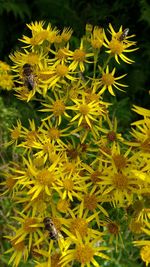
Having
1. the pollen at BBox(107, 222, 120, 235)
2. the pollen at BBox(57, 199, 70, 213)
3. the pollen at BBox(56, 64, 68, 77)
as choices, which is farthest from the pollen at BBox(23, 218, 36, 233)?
the pollen at BBox(56, 64, 68, 77)

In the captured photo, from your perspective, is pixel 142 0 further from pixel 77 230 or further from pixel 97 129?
pixel 77 230

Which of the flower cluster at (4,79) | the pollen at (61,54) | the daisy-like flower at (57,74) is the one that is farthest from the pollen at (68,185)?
the flower cluster at (4,79)

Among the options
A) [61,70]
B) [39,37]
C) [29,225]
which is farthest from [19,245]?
[39,37]

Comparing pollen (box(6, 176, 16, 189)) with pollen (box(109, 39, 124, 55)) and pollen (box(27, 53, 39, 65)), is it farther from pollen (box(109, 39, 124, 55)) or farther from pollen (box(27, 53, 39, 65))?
pollen (box(109, 39, 124, 55))

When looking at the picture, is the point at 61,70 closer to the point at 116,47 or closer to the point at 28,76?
the point at 28,76

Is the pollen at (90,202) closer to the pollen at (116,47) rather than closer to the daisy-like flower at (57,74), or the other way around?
the daisy-like flower at (57,74)

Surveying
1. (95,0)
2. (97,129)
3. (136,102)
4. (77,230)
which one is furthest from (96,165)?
A: (95,0)

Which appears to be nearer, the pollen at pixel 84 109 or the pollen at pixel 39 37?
the pollen at pixel 84 109
